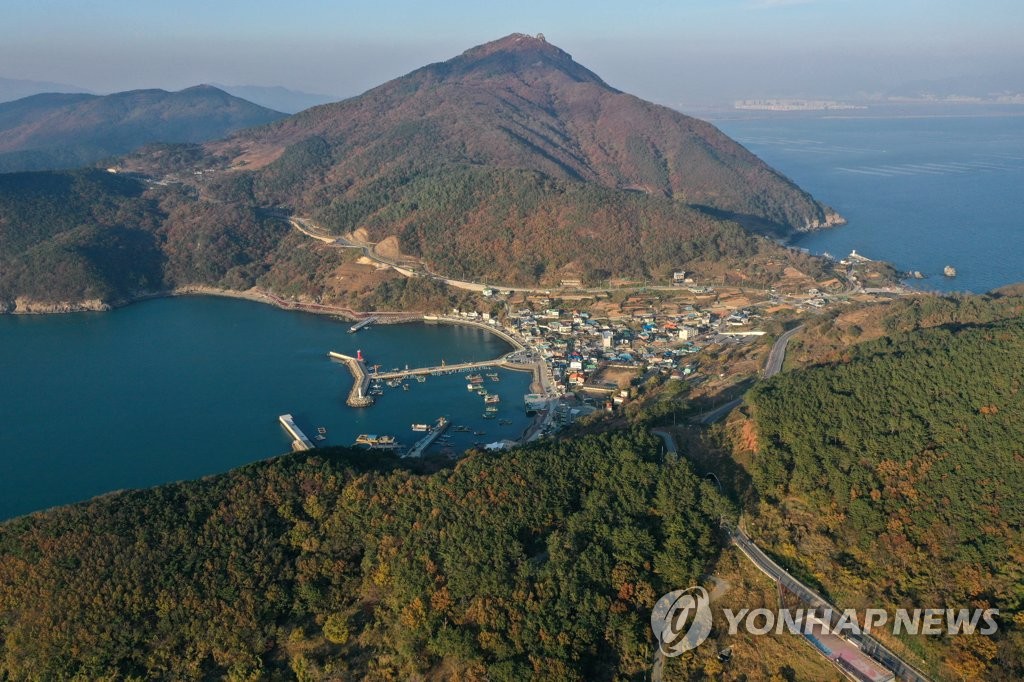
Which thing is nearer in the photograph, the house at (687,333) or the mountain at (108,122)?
the house at (687,333)

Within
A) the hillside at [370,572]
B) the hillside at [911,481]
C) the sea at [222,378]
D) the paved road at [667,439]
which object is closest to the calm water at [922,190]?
the sea at [222,378]

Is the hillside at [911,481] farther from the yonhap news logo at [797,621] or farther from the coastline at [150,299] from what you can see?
the coastline at [150,299]

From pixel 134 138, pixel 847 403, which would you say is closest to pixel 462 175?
pixel 847 403

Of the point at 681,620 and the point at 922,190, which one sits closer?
the point at 681,620

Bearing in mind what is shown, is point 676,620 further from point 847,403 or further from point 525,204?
point 525,204

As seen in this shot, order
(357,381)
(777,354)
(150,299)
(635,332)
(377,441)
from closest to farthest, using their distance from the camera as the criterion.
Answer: (377,441)
(777,354)
(357,381)
(635,332)
(150,299)

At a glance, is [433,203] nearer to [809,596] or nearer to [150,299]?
[150,299]

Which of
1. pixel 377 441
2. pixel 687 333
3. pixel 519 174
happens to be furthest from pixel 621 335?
pixel 519 174
